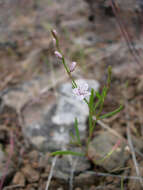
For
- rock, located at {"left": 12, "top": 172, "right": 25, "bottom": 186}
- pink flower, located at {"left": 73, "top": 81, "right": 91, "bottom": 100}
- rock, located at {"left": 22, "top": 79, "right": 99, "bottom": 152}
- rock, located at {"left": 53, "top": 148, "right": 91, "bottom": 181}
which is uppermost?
pink flower, located at {"left": 73, "top": 81, "right": 91, "bottom": 100}

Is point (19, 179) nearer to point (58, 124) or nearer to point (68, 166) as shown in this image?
point (68, 166)

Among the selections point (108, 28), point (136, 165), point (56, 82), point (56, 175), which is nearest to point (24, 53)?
point (56, 82)

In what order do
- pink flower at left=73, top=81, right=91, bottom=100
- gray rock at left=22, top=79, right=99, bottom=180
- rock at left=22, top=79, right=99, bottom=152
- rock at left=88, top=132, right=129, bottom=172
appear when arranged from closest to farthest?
pink flower at left=73, top=81, right=91, bottom=100 < rock at left=88, top=132, right=129, bottom=172 < gray rock at left=22, top=79, right=99, bottom=180 < rock at left=22, top=79, right=99, bottom=152

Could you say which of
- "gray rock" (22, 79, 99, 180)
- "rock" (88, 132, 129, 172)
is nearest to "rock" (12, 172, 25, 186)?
"gray rock" (22, 79, 99, 180)

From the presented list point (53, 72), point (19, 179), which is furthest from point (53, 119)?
point (53, 72)

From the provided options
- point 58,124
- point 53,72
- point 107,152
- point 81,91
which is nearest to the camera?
point 81,91

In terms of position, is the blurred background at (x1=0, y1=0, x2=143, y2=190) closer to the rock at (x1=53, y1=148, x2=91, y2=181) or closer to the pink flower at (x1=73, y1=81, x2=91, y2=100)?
the rock at (x1=53, y1=148, x2=91, y2=181)

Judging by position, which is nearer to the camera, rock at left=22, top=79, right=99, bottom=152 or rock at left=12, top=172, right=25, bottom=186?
rock at left=12, top=172, right=25, bottom=186

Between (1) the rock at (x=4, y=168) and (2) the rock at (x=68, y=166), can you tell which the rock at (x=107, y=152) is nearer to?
(2) the rock at (x=68, y=166)

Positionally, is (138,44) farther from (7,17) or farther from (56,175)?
(7,17)
